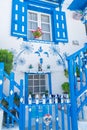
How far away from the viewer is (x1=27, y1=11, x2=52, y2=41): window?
836cm

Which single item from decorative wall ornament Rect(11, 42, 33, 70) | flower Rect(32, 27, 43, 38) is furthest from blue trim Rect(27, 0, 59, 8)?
decorative wall ornament Rect(11, 42, 33, 70)

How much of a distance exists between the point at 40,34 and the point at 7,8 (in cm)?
181

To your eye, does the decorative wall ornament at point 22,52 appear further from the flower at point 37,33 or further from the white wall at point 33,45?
the flower at point 37,33

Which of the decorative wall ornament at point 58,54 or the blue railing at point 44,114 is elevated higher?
the decorative wall ornament at point 58,54

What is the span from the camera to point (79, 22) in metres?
9.05

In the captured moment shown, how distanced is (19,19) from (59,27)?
1954 millimetres

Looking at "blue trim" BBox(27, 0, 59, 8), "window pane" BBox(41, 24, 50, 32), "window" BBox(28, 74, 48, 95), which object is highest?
"blue trim" BBox(27, 0, 59, 8)

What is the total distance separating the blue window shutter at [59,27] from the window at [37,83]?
1828 millimetres

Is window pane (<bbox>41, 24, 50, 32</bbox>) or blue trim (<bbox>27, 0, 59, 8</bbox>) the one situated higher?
blue trim (<bbox>27, 0, 59, 8</bbox>)

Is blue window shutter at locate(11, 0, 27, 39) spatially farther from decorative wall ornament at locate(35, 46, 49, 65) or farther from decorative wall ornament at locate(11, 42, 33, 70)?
decorative wall ornament at locate(35, 46, 49, 65)

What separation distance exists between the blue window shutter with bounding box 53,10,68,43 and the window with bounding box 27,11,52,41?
370 mm

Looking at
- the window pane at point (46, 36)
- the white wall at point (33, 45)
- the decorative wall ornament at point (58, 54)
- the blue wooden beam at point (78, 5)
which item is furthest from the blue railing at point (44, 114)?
the blue wooden beam at point (78, 5)

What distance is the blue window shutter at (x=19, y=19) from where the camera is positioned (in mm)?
7473

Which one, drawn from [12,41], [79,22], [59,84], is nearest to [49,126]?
[59,84]
